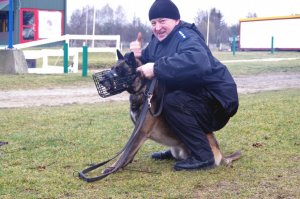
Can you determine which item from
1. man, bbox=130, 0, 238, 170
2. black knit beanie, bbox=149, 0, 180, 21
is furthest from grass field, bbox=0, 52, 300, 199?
black knit beanie, bbox=149, 0, 180, 21

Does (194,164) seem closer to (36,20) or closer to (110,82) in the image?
(110,82)

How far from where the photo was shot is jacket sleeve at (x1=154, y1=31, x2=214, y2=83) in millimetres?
4699

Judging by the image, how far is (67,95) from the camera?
41.5 ft

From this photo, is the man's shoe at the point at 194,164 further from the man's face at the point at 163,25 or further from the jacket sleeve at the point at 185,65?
the man's face at the point at 163,25

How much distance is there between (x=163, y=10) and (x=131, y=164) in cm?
152

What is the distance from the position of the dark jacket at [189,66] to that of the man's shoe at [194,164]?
1.67ft

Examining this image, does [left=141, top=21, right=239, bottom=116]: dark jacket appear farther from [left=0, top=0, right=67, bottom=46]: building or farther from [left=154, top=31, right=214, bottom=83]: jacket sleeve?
[left=0, top=0, right=67, bottom=46]: building

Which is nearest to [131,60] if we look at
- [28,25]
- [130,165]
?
[130,165]

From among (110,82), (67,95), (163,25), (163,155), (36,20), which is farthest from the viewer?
(36,20)

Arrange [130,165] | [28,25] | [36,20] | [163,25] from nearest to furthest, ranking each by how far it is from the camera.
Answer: [163,25], [130,165], [28,25], [36,20]

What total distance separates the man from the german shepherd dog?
0.09m

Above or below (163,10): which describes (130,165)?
below

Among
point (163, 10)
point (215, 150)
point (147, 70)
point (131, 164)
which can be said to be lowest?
point (131, 164)

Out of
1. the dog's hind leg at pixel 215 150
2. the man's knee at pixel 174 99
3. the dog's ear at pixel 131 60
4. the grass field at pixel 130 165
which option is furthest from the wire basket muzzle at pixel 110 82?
the dog's hind leg at pixel 215 150
